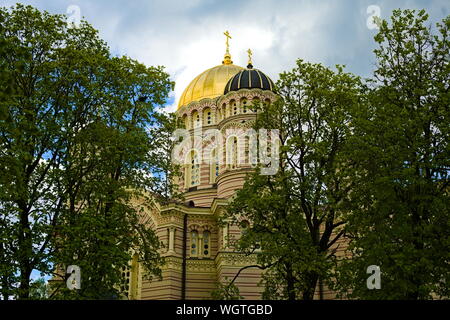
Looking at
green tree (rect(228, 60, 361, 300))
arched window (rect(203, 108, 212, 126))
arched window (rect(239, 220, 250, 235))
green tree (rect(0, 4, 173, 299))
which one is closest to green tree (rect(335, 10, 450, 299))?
green tree (rect(228, 60, 361, 300))

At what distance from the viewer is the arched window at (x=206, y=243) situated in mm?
35094

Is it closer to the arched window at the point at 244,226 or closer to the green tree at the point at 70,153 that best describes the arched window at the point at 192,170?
the arched window at the point at 244,226

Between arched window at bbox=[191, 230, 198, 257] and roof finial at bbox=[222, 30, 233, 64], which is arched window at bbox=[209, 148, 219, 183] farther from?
roof finial at bbox=[222, 30, 233, 64]

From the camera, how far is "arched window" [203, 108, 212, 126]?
4456 centimetres

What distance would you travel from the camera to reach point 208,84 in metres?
47.0

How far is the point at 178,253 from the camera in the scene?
34375mm

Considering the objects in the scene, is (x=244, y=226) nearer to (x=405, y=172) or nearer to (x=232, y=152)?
(x=405, y=172)

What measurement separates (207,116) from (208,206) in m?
9.37

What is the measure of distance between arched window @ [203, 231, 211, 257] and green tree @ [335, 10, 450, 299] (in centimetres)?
1737

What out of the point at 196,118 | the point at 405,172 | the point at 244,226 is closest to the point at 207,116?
the point at 196,118

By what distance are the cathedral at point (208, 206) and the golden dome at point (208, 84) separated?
0.85 feet

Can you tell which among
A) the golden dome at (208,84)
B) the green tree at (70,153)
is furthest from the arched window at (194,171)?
the green tree at (70,153)
